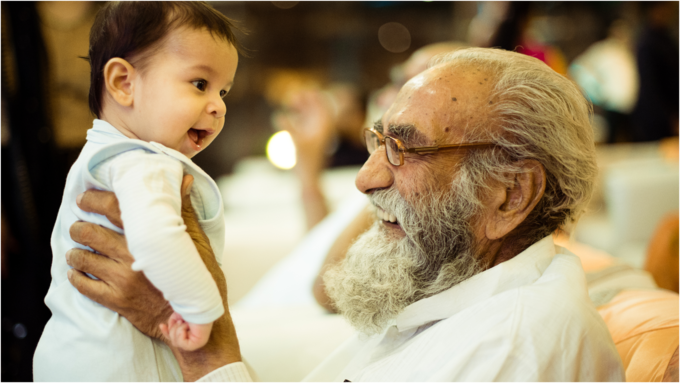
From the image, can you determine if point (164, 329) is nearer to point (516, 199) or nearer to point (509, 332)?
point (509, 332)

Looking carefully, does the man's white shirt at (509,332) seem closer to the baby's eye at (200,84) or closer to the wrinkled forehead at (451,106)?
the wrinkled forehead at (451,106)

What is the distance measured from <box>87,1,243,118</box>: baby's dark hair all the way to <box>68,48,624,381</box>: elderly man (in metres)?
0.38

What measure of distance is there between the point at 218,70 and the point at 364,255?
0.57 m

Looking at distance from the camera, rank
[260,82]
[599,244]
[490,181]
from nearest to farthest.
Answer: [490,181] < [599,244] < [260,82]

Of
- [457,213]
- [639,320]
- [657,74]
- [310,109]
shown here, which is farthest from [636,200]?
[457,213]

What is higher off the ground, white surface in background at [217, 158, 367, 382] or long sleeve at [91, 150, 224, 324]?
long sleeve at [91, 150, 224, 324]

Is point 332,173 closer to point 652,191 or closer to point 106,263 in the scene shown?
point 652,191

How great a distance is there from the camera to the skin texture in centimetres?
89

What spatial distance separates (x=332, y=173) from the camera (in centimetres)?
449

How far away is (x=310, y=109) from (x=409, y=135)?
2170mm

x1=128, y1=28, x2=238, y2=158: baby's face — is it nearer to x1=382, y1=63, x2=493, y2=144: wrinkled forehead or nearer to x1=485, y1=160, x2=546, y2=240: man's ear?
x1=382, y1=63, x2=493, y2=144: wrinkled forehead

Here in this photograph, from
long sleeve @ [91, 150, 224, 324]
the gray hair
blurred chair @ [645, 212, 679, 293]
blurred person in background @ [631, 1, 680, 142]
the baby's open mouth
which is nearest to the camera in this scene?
long sleeve @ [91, 150, 224, 324]

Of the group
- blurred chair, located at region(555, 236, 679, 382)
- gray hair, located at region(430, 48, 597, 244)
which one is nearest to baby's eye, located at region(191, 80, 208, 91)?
gray hair, located at region(430, 48, 597, 244)

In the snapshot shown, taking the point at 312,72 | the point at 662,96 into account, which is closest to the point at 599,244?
the point at 662,96
